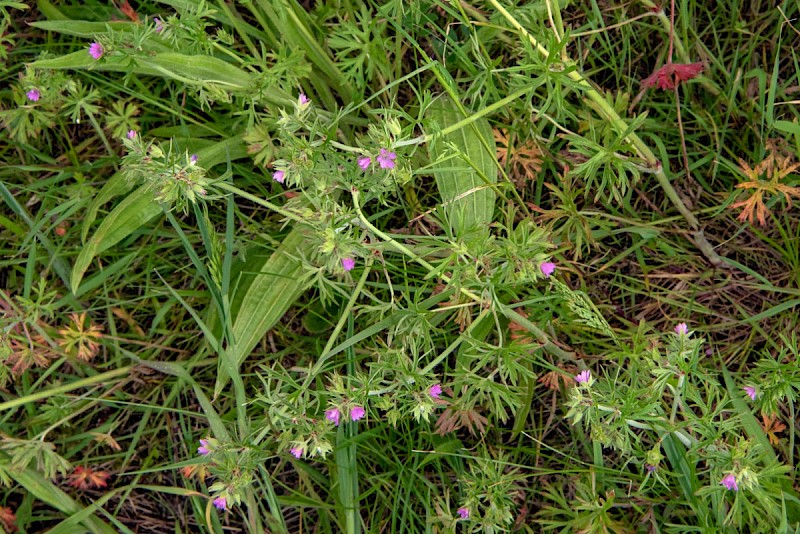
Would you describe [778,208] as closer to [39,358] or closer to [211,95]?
[211,95]

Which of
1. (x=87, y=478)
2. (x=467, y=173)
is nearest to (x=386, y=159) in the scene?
(x=467, y=173)

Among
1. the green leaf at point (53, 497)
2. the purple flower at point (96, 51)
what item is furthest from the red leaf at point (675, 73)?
the green leaf at point (53, 497)

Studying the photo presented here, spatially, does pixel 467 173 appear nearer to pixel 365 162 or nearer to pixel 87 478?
pixel 365 162

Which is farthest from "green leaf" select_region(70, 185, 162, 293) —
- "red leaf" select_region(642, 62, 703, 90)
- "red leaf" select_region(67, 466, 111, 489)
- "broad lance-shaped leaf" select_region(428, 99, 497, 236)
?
"red leaf" select_region(642, 62, 703, 90)

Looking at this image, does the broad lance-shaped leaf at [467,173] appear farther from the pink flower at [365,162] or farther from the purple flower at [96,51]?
the purple flower at [96,51]

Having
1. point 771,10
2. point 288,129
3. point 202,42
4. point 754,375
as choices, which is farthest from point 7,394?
point 771,10
